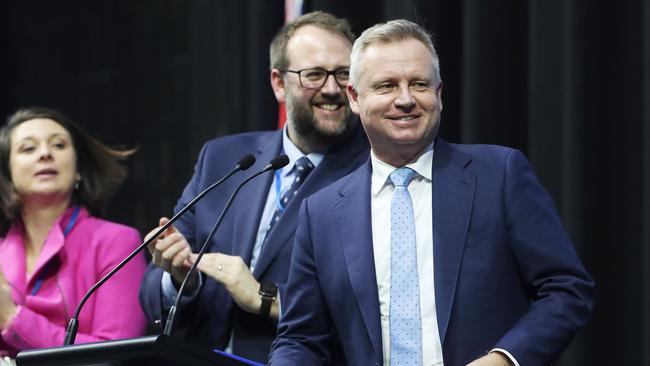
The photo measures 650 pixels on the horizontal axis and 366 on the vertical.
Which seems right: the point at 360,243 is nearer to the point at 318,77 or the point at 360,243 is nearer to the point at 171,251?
the point at 171,251

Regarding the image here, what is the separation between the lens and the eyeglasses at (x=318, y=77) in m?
3.14

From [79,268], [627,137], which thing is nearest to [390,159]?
[627,137]

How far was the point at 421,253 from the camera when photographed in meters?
2.49

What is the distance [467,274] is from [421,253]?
0.11 metres

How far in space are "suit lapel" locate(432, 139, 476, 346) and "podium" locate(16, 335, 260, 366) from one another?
0.47 meters

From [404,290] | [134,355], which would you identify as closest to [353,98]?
[404,290]

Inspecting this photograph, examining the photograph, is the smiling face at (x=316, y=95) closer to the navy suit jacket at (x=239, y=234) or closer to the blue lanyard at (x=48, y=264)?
the navy suit jacket at (x=239, y=234)

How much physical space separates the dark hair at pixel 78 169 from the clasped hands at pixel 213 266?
774 millimetres

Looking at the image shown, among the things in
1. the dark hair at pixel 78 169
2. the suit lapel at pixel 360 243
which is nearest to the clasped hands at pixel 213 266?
the suit lapel at pixel 360 243

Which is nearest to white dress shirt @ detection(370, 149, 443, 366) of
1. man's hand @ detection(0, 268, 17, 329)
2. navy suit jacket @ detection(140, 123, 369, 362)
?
navy suit jacket @ detection(140, 123, 369, 362)

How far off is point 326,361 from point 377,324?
22cm

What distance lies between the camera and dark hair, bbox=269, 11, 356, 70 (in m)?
3.23

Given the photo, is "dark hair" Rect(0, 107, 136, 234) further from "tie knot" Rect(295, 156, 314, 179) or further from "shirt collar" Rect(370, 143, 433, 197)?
"shirt collar" Rect(370, 143, 433, 197)

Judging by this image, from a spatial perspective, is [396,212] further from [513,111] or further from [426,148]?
[513,111]
